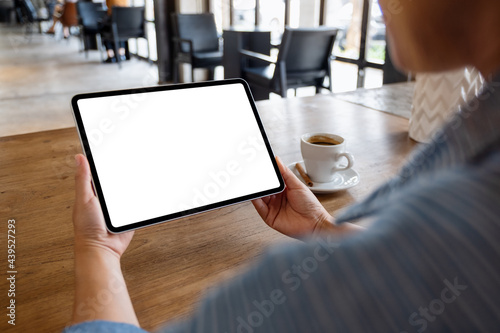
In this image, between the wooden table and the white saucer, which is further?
the white saucer

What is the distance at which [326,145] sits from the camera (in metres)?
0.80

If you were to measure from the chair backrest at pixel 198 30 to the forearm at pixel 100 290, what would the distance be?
4.05 metres

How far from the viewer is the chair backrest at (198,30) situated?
13.9ft

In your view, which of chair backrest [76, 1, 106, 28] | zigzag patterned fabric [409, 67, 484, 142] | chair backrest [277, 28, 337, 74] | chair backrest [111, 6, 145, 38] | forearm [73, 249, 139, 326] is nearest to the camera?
forearm [73, 249, 139, 326]

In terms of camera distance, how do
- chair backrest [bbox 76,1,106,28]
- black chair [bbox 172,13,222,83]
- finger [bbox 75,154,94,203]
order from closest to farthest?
finger [bbox 75,154,94,203], black chair [bbox 172,13,222,83], chair backrest [bbox 76,1,106,28]

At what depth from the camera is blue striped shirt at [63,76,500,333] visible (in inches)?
8.4

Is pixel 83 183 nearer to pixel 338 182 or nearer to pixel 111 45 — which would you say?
pixel 338 182

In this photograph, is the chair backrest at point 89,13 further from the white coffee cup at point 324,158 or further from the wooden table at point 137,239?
the white coffee cup at point 324,158

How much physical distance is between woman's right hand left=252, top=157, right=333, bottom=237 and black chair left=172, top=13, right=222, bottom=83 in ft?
11.9

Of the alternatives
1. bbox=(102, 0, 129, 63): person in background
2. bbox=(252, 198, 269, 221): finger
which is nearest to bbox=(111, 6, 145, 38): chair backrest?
bbox=(102, 0, 129, 63): person in background

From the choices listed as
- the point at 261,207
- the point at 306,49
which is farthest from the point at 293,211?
the point at 306,49

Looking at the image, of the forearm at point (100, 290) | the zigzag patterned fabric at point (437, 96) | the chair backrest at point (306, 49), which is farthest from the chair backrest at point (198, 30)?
the forearm at point (100, 290)

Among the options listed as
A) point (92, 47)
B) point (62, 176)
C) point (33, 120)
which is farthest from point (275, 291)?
point (92, 47)

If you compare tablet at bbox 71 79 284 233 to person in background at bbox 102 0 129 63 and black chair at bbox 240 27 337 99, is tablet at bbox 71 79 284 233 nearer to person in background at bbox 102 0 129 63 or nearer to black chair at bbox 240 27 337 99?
black chair at bbox 240 27 337 99
